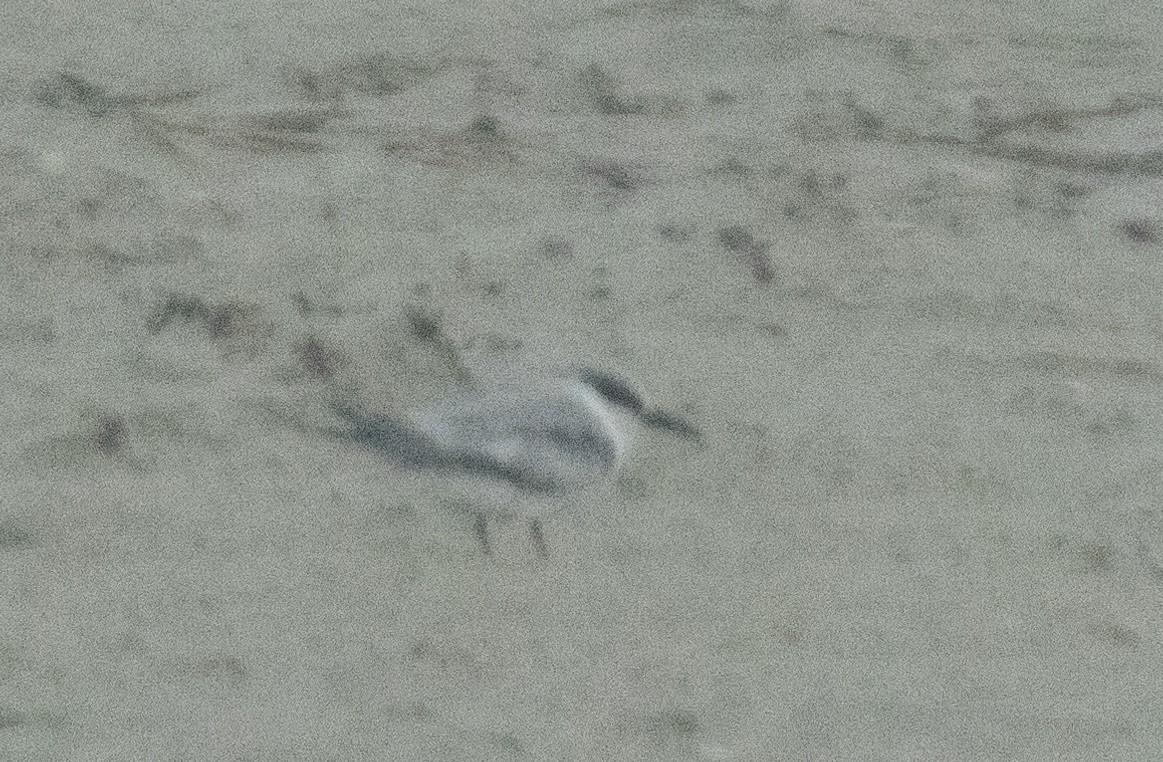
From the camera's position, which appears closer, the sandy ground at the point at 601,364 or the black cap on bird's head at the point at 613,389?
the sandy ground at the point at 601,364

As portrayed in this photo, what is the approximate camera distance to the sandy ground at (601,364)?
150 centimetres

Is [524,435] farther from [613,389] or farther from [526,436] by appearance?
[613,389]

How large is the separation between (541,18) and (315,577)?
1.00 meters

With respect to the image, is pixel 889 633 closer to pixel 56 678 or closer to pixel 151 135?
pixel 56 678

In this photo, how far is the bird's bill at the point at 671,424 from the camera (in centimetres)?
172

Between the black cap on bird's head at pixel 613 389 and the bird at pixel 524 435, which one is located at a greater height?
the black cap on bird's head at pixel 613 389

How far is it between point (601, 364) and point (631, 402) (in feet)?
0.22

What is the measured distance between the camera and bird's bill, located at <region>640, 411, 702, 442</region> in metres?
1.72

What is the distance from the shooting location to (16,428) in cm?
166

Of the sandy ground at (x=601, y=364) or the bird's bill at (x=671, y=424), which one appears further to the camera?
the bird's bill at (x=671, y=424)

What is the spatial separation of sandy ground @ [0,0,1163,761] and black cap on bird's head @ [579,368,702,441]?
0.08 feet

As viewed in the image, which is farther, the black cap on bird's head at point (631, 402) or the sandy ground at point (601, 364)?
the black cap on bird's head at point (631, 402)

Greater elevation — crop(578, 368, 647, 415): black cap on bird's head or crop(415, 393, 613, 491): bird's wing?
crop(578, 368, 647, 415): black cap on bird's head

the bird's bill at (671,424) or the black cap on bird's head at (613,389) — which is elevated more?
the black cap on bird's head at (613,389)
